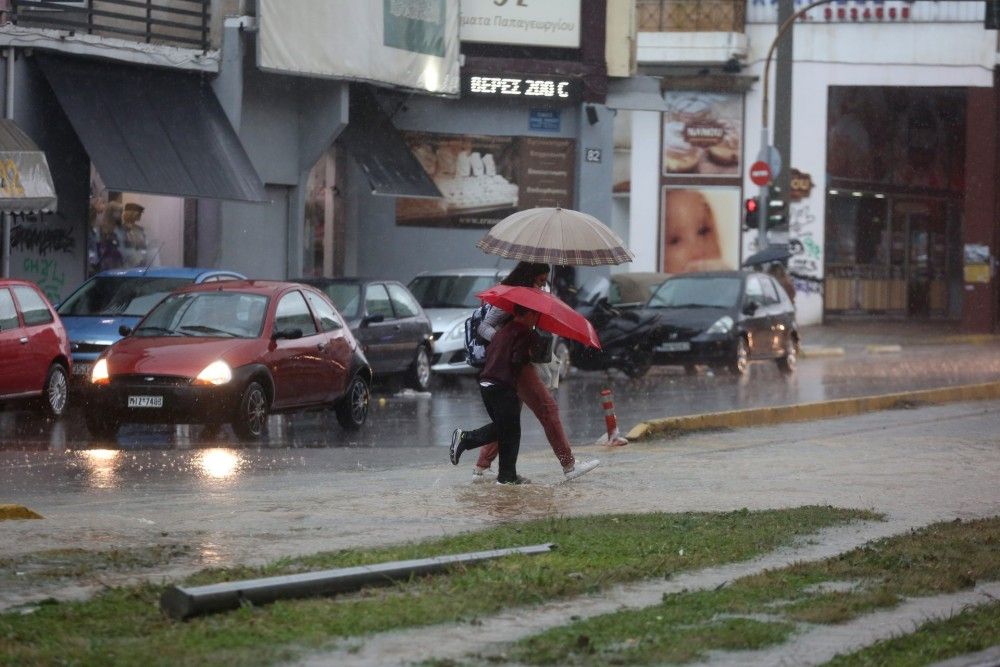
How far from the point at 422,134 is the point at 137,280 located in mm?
13168

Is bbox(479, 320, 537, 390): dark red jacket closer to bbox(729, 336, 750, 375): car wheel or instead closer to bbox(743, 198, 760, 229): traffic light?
bbox(729, 336, 750, 375): car wheel

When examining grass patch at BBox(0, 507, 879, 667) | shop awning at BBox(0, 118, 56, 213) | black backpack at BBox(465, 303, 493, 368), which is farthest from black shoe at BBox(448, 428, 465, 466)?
shop awning at BBox(0, 118, 56, 213)

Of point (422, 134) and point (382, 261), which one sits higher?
point (422, 134)

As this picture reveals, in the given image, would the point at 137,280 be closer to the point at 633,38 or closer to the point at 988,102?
A: the point at 633,38

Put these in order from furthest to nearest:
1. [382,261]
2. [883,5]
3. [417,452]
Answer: [883,5]
[382,261]
[417,452]

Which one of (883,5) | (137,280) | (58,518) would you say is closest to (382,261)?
(137,280)

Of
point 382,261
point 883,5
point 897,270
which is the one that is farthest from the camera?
point 897,270

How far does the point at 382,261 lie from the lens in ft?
109

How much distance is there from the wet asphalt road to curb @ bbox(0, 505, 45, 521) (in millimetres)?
4065

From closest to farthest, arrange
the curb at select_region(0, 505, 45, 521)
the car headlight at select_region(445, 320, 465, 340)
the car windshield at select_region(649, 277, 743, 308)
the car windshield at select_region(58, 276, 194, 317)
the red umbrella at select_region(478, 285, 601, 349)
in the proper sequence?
the curb at select_region(0, 505, 45, 521) < the red umbrella at select_region(478, 285, 601, 349) < the car windshield at select_region(58, 276, 194, 317) < the car headlight at select_region(445, 320, 465, 340) < the car windshield at select_region(649, 277, 743, 308)

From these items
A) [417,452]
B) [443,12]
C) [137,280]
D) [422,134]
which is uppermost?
[443,12]

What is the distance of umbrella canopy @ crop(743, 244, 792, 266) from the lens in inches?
1305

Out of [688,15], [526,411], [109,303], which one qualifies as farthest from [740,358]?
[688,15]

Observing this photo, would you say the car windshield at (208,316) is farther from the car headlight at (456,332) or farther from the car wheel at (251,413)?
the car headlight at (456,332)
